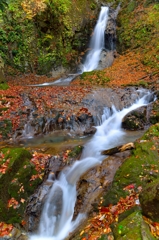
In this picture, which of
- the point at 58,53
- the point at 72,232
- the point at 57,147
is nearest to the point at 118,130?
the point at 57,147

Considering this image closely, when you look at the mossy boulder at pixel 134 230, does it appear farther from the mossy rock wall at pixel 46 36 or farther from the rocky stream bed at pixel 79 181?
the mossy rock wall at pixel 46 36

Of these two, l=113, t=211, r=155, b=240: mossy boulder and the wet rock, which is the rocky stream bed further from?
the wet rock

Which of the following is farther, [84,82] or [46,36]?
[46,36]

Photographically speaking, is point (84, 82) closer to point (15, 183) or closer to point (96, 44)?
point (96, 44)

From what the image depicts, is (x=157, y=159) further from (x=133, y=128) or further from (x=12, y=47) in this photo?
(x=12, y=47)

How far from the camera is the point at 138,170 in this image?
433 centimetres

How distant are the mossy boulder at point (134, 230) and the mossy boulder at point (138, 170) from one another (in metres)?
1.08

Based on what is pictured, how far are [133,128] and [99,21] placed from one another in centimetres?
1360

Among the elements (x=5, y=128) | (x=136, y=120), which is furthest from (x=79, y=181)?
(x=136, y=120)

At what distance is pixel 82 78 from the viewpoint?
43.6 feet

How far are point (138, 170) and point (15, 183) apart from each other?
9.33 ft

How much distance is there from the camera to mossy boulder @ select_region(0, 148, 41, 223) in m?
4.08

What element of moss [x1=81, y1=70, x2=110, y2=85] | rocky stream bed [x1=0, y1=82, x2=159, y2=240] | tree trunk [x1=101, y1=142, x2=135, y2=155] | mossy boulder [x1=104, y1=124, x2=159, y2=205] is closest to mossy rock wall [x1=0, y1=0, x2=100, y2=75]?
moss [x1=81, y1=70, x2=110, y2=85]

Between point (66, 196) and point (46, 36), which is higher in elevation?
point (46, 36)
